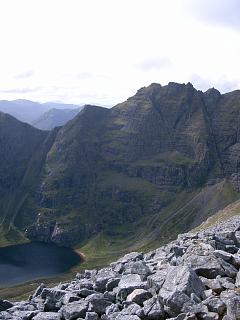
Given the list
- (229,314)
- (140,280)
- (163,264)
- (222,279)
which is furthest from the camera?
(163,264)

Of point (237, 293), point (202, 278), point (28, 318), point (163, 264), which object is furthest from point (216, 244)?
point (28, 318)

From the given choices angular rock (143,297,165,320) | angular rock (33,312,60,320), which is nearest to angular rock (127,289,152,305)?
angular rock (143,297,165,320)

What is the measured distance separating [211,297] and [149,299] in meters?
3.53

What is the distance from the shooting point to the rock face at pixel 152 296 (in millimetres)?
24219

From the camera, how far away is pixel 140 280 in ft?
98.3

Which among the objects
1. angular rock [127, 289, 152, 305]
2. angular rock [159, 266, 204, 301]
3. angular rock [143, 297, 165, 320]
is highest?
angular rock [159, 266, 204, 301]

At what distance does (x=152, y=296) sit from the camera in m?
27.2

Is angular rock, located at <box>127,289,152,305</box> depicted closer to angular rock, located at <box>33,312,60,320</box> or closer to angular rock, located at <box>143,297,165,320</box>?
angular rock, located at <box>143,297,165,320</box>

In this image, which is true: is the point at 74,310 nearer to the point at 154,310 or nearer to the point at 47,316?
the point at 47,316

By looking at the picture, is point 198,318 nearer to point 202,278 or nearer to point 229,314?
point 229,314

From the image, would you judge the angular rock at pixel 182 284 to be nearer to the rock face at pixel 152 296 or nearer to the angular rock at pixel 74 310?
the rock face at pixel 152 296

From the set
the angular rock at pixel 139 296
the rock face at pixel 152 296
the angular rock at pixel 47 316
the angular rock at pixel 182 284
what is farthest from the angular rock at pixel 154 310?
the angular rock at pixel 47 316

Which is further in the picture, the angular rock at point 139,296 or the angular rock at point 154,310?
the angular rock at point 139,296

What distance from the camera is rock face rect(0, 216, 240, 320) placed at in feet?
79.5
